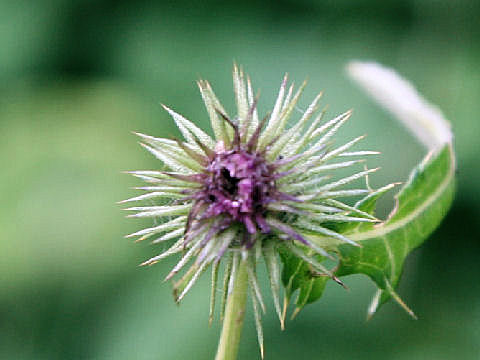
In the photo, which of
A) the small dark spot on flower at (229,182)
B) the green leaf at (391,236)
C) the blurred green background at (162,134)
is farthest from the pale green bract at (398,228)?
the blurred green background at (162,134)

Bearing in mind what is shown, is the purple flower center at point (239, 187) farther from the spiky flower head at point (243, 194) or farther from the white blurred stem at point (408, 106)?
the white blurred stem at point (408, 106)

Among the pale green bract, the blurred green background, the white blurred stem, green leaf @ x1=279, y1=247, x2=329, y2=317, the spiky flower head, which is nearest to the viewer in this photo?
the spiky flower head

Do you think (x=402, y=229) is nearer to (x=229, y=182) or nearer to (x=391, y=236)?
(x=391, y=236)

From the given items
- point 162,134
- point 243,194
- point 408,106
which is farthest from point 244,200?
point 162,134

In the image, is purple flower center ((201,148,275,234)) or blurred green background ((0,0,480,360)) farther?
blurred green background ((0,0,480,360))

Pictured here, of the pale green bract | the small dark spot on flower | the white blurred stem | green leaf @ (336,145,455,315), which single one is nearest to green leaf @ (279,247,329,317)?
the pale green bract

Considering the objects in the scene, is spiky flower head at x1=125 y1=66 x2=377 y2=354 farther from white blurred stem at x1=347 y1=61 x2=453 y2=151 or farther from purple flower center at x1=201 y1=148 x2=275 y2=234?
white blurred stem at x1=347 y1=61 x2=453 y2=151
